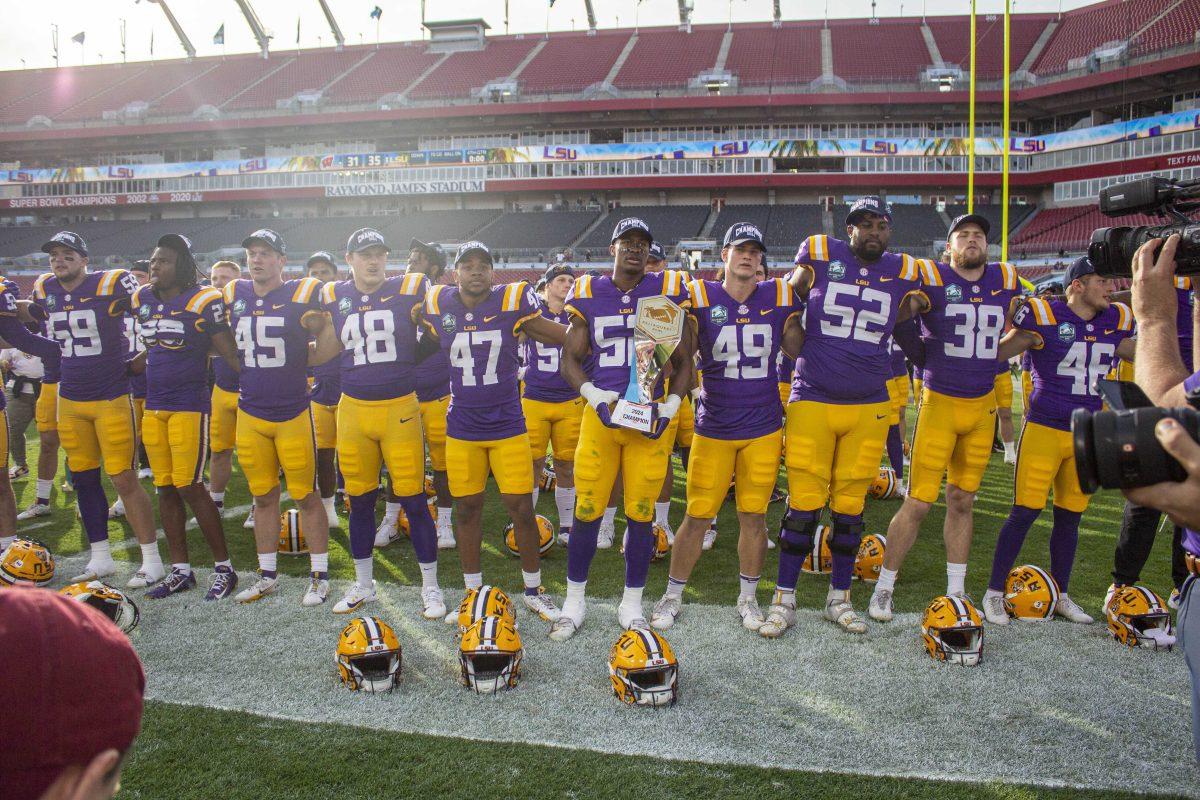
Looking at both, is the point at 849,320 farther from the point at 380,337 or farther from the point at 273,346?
the point at 273,346

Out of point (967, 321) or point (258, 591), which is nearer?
point (967, 321)

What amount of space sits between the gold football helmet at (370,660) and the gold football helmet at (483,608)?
1.19 feet

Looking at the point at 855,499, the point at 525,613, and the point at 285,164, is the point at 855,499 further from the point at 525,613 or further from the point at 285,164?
the point at 285,164

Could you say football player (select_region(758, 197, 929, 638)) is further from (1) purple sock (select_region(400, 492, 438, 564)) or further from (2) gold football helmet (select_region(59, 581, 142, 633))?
(2) gold football helmet (select_region(59, 581, 142, 633))

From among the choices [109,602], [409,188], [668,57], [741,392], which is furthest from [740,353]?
[668,57]

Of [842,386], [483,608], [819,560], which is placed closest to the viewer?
[483,608]

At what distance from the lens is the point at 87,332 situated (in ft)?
17.2

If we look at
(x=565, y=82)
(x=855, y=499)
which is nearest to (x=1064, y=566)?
(x=855, y=499)

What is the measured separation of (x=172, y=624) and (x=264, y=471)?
1.03 metres

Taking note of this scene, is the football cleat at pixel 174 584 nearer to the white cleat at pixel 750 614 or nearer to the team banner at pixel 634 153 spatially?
the white cleat at pixel 750 614

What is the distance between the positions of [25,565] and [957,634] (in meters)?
5.81

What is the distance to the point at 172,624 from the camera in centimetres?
458

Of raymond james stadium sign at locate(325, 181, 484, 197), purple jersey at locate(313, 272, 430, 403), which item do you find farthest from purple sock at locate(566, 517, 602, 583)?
raymond james stadium sign at locate(325, 181, 484, 197)

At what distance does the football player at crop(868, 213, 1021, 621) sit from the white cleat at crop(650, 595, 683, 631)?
1.18m
